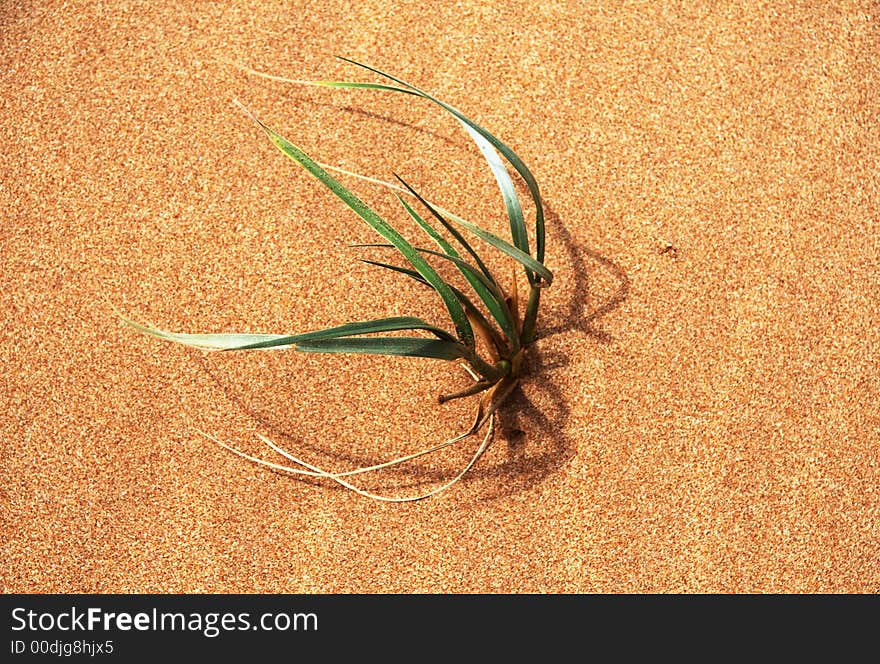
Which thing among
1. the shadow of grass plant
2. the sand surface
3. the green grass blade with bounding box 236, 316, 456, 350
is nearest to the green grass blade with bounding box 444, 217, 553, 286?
the shadow of grass plant

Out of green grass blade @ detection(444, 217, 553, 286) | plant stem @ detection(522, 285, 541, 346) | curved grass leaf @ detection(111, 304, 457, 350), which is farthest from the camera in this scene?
plant stem @ detection(522, 285, 541, 346)

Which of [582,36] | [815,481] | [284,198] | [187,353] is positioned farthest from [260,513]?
[582,36]

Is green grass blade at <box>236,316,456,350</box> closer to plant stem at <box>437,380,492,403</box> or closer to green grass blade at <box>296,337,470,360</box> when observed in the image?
green grass blade at <box>296,337,470,360</box>

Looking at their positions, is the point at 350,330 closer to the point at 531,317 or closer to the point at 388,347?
the point at 388,347

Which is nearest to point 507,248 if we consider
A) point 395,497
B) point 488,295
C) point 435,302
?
point 488,295

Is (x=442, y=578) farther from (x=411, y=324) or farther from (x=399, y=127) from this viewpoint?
(x=399, y=127)

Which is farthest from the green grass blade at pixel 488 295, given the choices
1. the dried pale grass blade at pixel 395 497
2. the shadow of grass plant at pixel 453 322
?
the dried pale grass blade at pixel 395 497
